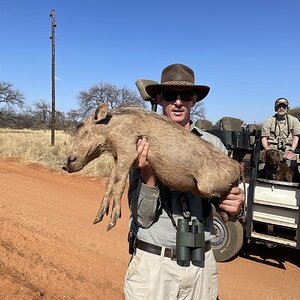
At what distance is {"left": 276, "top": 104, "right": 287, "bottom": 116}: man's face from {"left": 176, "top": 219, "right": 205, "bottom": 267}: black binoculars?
5.15m

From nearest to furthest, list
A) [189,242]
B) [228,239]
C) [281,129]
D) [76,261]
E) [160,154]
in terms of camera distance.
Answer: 1. [189,242]
2. [160,154]
3. [76,261]
4. [228,239]
5. [281,129]

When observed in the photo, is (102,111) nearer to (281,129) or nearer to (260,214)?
(260,214)

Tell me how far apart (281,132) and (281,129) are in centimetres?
6

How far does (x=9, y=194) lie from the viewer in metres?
8.50

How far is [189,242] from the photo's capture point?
2266mm

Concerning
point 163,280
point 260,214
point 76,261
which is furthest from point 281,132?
point 163,280

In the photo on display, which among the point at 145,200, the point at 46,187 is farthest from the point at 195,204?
the point at 46,187

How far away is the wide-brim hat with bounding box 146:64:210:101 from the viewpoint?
2.63m

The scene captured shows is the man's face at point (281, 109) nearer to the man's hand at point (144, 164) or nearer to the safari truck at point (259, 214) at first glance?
the safari truck at point (259, 214)

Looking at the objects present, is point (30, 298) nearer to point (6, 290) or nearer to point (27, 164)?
point (6, 290)

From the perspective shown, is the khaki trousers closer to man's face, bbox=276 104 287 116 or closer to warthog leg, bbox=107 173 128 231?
warthog leg, bbox=107 173 128 231

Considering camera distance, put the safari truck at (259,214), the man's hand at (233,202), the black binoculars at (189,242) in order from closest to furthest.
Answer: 1. the black binoculars at (189,242)
2. the man's hand at (233,202)
3. the safari truck at (259,214)

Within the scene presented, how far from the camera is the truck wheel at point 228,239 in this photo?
555cm

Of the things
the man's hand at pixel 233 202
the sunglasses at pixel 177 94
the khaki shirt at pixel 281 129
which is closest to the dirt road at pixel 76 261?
the khaki shirt at pixel 281 129
